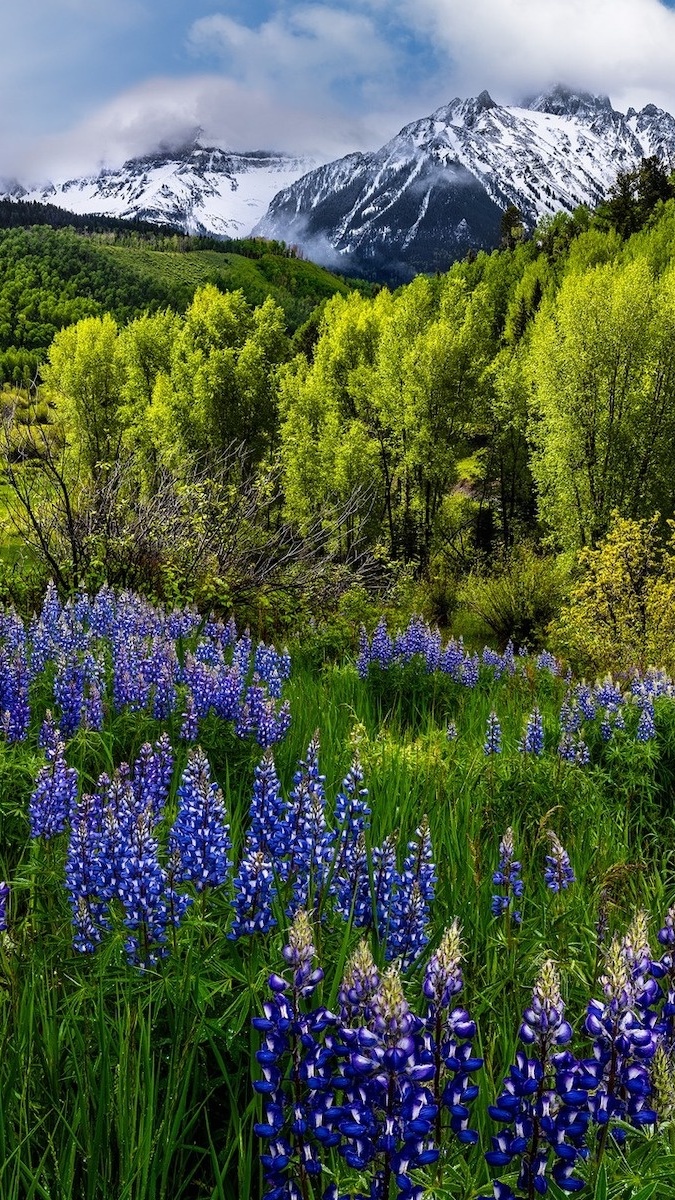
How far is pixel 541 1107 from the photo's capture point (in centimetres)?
136

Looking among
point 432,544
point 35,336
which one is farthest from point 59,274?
point 432,544

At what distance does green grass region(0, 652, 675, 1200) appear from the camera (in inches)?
75.9

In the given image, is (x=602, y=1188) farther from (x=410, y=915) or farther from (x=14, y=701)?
(x=14, y=701)

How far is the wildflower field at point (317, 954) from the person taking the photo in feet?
4.58

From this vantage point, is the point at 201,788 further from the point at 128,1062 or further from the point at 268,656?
the point at 268,656

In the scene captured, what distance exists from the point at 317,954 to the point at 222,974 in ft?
1.10

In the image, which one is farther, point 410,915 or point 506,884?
point 506,884

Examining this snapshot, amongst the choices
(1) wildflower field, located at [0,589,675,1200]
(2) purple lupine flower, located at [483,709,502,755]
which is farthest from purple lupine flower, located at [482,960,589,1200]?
(2) purple lupine flower, located at [483,709,502,755]

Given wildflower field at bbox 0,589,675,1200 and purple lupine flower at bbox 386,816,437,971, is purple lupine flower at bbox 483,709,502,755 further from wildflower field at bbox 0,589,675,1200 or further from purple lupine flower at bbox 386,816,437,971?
purple lupine flower at bbox 386,816,437,971

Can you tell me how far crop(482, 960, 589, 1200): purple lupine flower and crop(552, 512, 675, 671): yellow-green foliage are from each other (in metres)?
13.4

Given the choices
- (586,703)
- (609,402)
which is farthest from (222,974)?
(609,402)

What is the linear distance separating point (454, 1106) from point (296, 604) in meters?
11.3

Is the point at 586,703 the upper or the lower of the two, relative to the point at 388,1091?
lower

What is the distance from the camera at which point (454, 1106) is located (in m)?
1.36
